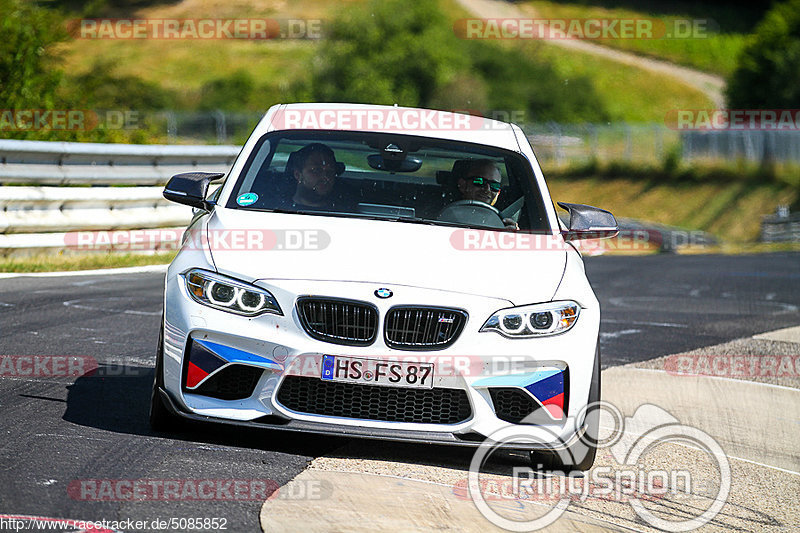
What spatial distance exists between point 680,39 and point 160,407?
101m

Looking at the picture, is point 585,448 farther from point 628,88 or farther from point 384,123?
point 628,88

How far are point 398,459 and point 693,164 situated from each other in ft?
149

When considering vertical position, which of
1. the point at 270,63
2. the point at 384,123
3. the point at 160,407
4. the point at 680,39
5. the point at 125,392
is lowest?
the point at 270,63

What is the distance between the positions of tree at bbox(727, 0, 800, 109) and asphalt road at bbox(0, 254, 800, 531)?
5669cm

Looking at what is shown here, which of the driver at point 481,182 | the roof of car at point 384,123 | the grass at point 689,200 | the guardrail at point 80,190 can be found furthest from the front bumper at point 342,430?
the grass at point 689,200

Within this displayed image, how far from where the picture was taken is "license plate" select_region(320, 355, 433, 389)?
4711mm

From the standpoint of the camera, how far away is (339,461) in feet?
16.2

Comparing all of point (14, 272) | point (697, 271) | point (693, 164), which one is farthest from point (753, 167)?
point (14, 272)

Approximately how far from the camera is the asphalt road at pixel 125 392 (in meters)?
4.22

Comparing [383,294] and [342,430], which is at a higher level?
[383,294]

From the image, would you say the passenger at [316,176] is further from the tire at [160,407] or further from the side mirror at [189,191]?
the tire at [160,407]

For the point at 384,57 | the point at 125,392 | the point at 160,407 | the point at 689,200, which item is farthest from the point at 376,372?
the point at 384,57

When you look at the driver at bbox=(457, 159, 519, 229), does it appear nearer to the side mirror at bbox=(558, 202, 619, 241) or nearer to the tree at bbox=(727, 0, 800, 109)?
the side mirror at bbox=(558, 202, 619, 241)

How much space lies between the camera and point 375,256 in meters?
5.01
